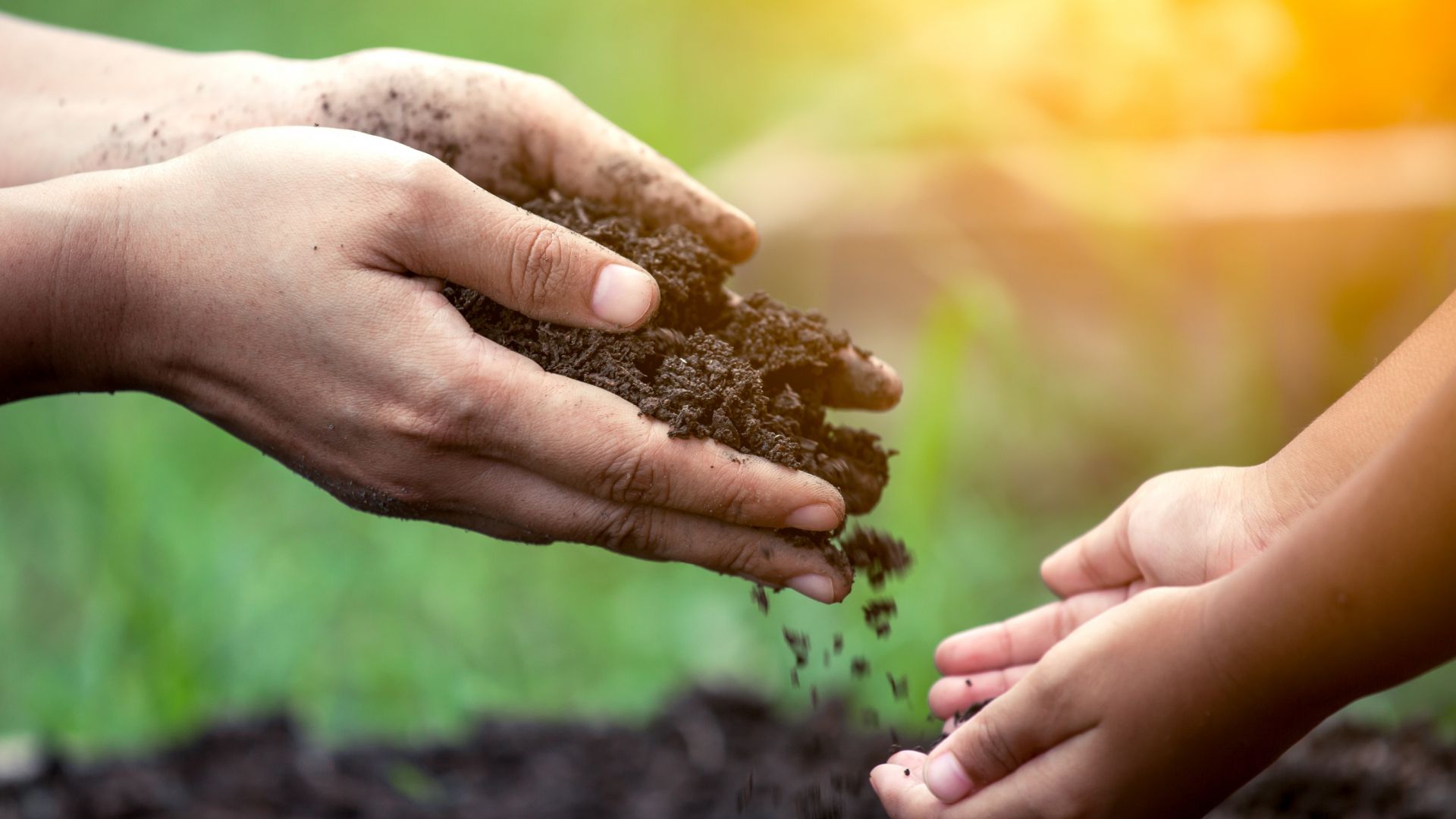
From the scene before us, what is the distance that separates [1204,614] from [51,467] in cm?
255

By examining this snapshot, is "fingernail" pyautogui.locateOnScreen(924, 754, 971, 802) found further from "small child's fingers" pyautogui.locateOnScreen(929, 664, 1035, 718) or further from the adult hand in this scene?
the adult hand

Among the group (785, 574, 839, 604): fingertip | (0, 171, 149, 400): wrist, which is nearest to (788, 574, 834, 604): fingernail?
(785, 574, 839, 604): fingertip

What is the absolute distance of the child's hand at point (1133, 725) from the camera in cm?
91

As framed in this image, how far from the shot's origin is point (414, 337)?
1101mm

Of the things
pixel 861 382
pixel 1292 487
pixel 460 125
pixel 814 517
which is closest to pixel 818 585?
pixel 814 517

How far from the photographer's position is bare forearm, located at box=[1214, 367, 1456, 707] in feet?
2.71

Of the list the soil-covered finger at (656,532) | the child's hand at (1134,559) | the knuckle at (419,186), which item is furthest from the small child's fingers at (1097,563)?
the knuckle at (419,186)

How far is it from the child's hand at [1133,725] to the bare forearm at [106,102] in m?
1.26

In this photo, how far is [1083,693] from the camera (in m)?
0.95

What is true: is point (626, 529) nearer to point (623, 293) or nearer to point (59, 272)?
point (623, 293)

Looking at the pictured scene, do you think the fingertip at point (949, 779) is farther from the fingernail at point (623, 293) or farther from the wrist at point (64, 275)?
the wrist at point (64, 275)

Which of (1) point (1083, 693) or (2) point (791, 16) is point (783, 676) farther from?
(2) point (791, 16)

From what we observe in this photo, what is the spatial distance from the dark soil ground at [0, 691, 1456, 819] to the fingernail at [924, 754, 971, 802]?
0.63 meters

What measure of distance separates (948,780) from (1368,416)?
612 mm
